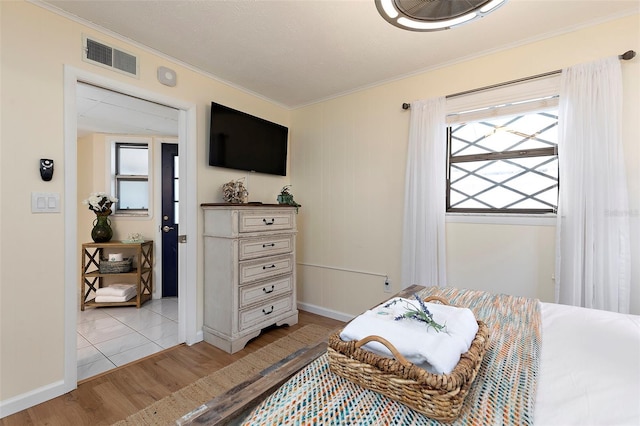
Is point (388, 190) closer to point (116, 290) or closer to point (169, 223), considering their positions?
point (169, 223)

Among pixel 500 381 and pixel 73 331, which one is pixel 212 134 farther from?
pixel 500 381

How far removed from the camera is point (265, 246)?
2.64 metres

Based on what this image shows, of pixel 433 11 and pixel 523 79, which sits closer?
pixel 433 11

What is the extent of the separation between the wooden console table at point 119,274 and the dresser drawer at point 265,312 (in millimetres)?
1807

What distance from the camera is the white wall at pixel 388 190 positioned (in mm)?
1905

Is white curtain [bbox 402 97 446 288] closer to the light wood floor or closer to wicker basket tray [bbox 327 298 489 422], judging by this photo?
the light wood floor

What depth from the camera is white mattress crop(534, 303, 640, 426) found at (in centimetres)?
64

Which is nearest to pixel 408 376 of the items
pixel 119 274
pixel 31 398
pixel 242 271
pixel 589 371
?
pixel 589 371

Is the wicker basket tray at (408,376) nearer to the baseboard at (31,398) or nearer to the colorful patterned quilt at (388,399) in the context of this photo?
the colorful patterned quilt at (388,399)

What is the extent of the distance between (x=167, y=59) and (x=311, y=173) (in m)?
1.75

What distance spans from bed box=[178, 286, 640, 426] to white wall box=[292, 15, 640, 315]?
1.20m

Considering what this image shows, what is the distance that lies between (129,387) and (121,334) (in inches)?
39.1

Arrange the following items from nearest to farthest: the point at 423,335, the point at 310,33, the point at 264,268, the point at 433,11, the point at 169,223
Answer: the point at 423,335, the point at 433,11, the point at 310,33, the point at 264,268, the point at 169,223

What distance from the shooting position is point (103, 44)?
200 centimetres
